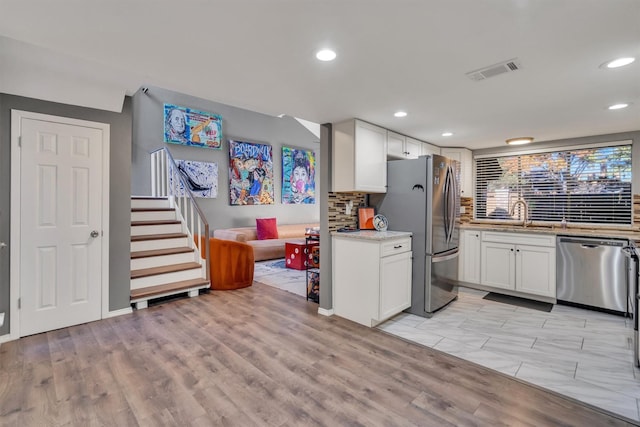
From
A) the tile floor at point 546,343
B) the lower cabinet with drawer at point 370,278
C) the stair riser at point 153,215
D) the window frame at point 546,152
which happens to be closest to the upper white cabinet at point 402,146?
the lower cabinet with drawer at point 370,278

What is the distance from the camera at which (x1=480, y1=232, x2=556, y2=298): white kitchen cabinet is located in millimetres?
3762

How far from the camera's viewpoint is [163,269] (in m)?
3.89

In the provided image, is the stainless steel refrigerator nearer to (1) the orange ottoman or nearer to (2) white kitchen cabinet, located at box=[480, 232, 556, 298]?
(2) white kitchen cabinet, located at box=[480, 232, 556, 298]

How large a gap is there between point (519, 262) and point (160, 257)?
15.2 ft

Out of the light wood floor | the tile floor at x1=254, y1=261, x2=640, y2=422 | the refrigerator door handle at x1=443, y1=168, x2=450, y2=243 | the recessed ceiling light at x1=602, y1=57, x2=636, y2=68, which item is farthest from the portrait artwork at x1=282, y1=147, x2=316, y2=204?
the recessed ceiling light at x1=602, y1=57, x2=636, y2=68

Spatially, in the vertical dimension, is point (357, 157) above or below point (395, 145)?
below

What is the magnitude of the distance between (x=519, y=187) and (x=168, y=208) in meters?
5.29

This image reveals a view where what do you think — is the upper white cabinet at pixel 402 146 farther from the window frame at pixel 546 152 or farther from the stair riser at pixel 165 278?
the stair riser at pixel 165 278

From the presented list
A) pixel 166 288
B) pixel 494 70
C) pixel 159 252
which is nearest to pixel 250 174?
pixel 159 252

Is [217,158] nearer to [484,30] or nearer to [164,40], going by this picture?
[164,40]

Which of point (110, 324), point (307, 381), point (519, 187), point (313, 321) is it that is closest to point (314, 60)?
point (307, 381)

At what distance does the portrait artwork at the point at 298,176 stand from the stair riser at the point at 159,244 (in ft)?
11.3

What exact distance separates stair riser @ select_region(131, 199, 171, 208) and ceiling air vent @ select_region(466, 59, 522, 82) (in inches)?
180

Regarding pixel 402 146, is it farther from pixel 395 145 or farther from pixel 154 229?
pixel 154 229
